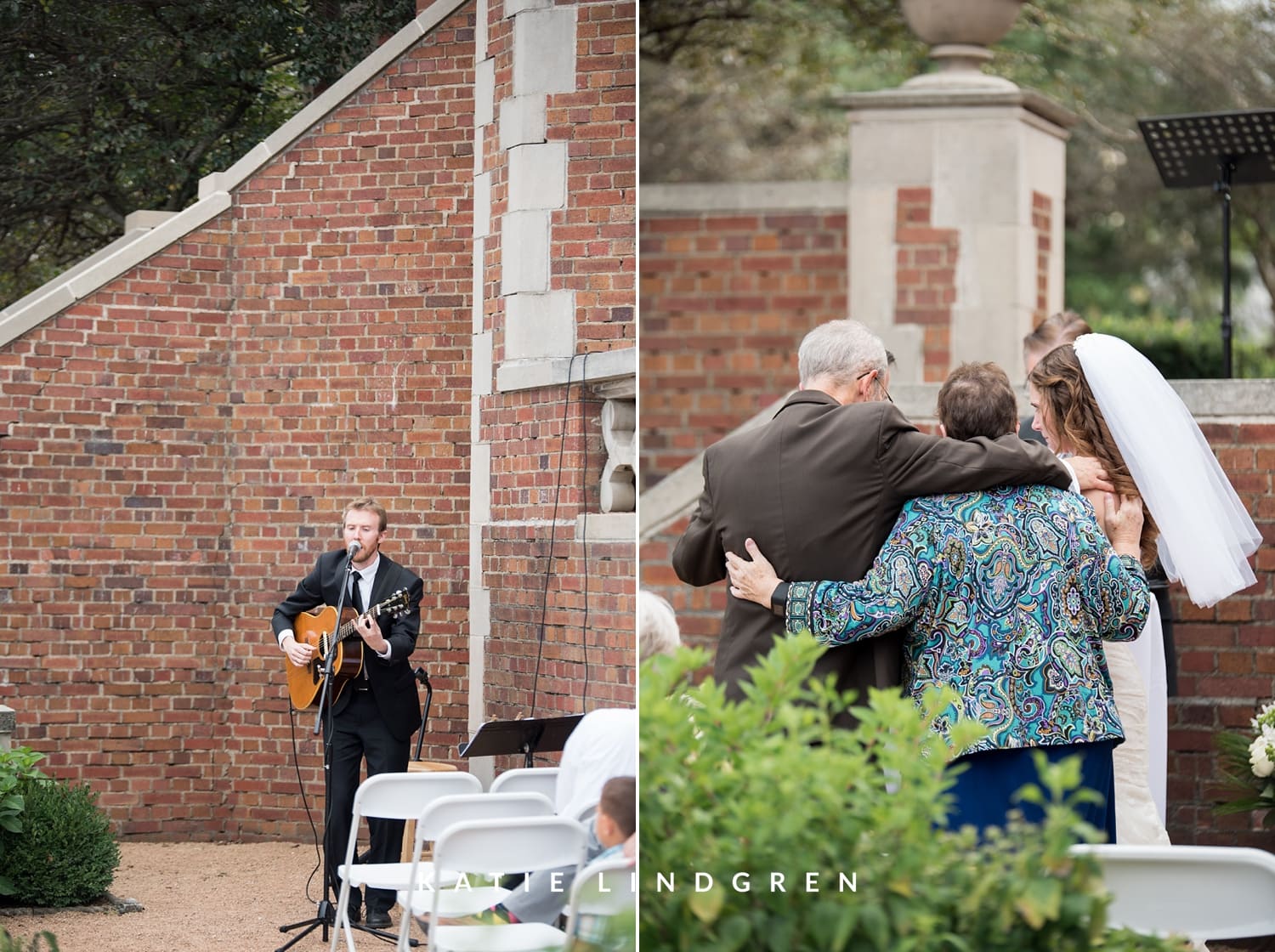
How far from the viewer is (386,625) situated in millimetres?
3189

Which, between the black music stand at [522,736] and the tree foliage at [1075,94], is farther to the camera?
the tree foliage at [1075,94]

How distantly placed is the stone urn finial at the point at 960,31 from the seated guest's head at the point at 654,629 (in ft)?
14.9

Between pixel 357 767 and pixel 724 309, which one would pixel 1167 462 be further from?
pixel 724 309

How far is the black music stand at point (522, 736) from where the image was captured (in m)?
2.99

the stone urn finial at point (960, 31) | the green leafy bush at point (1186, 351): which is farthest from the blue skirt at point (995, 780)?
the green leafy bush at point (1186, 351)

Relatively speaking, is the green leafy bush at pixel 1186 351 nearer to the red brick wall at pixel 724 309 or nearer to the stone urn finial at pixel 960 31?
the red brick wall at pixel 724 309

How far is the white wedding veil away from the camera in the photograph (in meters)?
3.39

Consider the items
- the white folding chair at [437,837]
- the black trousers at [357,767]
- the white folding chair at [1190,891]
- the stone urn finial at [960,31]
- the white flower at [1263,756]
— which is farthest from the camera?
the stone urn finial at [960,31]

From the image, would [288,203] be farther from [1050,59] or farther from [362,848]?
[1050,59]

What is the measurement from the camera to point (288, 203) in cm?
323

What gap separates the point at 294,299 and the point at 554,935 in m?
1.46

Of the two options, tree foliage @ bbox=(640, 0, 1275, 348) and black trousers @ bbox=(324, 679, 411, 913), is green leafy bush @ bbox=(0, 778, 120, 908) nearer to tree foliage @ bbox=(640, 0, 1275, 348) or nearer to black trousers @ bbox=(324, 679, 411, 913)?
black trousers @ bbox=(324, 679, 411, 913)

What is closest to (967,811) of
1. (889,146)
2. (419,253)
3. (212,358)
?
(419,253)
